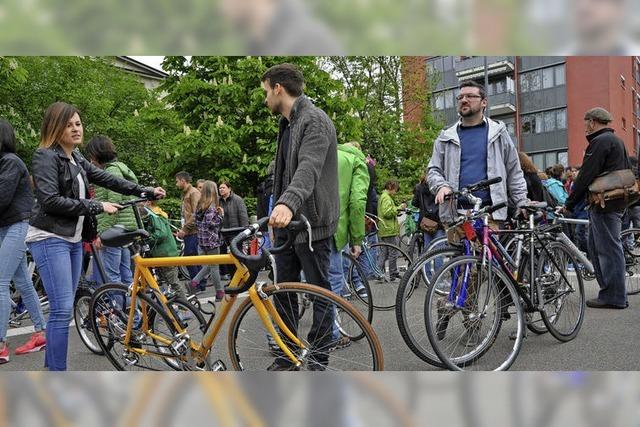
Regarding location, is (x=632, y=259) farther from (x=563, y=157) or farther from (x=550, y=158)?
(x=550, y=158)

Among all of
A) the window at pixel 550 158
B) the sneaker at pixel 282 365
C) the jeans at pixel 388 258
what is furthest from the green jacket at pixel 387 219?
the window at pixel 550 158

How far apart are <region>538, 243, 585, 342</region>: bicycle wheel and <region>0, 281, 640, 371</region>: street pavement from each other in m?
0.12

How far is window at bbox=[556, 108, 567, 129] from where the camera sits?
3859 centimetres

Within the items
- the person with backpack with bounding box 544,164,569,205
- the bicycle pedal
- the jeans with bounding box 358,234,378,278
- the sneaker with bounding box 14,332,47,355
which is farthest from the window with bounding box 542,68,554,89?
the bicycle pedal

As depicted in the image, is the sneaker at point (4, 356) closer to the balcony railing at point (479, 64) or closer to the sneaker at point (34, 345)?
the sneaker at point (34, 345)

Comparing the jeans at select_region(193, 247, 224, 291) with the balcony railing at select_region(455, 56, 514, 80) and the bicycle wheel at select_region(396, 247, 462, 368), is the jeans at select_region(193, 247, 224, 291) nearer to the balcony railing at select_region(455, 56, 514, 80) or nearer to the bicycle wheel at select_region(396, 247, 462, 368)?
the bicycle wheel at select_region(396, 247, 462, 368)

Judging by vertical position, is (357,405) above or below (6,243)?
below

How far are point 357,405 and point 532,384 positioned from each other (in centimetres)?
44

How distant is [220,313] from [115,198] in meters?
2.56

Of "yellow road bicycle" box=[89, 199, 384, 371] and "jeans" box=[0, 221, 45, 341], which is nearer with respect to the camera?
"yellow road bicycle" box=[89, 199, 384, 371]

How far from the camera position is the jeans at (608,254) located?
5.13 metres
